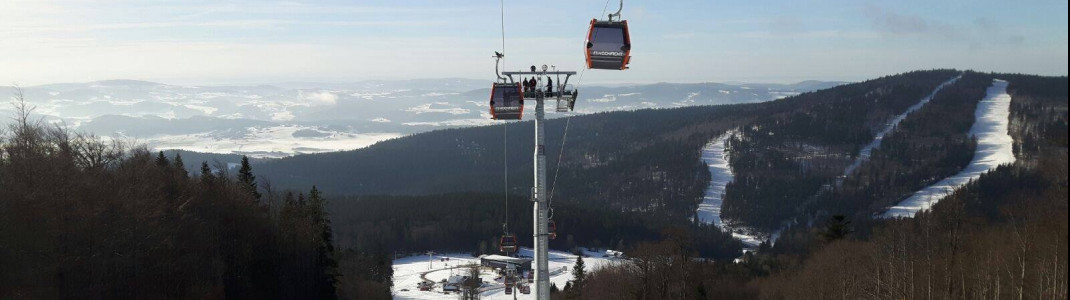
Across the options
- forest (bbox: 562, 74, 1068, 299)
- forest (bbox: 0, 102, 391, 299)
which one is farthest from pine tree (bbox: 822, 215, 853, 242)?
forest (bbox: 0, 102, 391, 299)

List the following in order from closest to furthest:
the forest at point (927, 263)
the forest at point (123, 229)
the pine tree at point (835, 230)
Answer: the forest at point (927, 263), the forest at point (123, 229), the pine tree at point (835, 230)

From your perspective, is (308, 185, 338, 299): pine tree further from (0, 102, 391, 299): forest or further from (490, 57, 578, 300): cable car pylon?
(490, 57, 578, 300): cable car pylon

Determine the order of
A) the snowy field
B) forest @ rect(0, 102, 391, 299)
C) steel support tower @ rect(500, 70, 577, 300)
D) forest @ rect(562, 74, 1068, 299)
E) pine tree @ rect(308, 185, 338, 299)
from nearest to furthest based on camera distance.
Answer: steel support tower @ rect(500, 70, 577, 300)
forest @ rect(562, 74, 1068, 299)
forest @ rect(0, 102, 391, 299)
pine tree @ rect(308, 185, 338, 299)
the snowy field

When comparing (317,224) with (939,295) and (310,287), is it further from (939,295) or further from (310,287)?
(939,295)

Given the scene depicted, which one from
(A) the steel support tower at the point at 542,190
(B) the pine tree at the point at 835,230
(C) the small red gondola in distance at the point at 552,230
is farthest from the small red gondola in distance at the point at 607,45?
(B) the pine tree at the point at 835,230

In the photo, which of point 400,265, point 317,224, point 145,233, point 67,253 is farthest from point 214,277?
point 400,265

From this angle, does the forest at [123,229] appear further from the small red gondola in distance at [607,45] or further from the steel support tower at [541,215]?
the small red gondola in distance at [607,45]

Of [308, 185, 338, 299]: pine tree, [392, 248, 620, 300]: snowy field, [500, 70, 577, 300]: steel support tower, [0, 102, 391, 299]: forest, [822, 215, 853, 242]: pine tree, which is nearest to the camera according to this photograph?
[500, 70, 577, 300]: steel support tower
